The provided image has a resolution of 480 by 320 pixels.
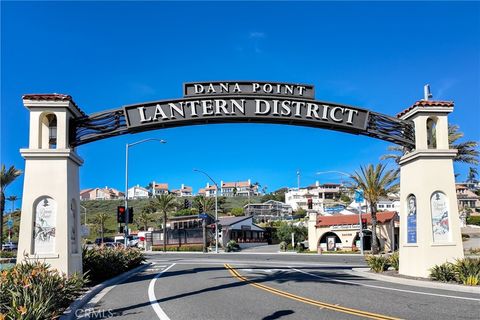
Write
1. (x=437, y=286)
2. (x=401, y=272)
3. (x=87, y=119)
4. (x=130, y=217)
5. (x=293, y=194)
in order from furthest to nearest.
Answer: (x=293, y=194) → (x=130, y=217) → (x=401, y=272) → (x=87, y=119) → (x=437, y=286)

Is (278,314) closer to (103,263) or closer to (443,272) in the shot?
(443,272)

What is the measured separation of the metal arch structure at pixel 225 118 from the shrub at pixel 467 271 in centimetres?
508

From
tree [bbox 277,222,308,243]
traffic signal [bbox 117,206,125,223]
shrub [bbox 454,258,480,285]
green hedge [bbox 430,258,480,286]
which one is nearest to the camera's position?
shrub [bbox 454,258,480,285]

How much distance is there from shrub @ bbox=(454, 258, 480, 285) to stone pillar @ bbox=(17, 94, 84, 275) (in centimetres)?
1221

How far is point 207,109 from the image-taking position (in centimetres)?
1859

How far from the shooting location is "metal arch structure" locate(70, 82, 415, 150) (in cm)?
1791

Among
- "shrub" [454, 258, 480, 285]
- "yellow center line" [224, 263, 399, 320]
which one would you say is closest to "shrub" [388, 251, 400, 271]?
"shrub" [454, 258, 480, 285]

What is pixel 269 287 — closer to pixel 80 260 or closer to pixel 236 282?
pixel 236 282

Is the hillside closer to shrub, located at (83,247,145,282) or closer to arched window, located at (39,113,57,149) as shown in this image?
shrub, located at (83,247,145,282)

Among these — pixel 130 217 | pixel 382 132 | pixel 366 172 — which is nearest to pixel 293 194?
pixel 366 172

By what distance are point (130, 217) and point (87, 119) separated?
16.9 m

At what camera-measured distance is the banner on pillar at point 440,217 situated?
57.3 ft

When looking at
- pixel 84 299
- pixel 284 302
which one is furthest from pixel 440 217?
pixel 84 299

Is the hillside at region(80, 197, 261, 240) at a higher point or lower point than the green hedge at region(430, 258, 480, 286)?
higher
